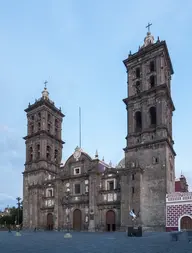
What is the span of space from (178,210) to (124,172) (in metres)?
9.85

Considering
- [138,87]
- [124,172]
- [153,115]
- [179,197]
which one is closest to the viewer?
[179,197]

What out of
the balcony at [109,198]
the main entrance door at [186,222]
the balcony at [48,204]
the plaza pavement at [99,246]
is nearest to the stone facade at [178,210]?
the main entrance door at [186,222]

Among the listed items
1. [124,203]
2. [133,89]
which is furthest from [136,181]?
[133,89]

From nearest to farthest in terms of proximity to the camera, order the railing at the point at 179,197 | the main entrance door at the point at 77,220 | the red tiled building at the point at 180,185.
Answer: the railing at the point at 179,197, the main entrance door at the point at 77,220, the red tiled building at the point at 180,185

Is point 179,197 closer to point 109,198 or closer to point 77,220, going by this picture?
point 109,198

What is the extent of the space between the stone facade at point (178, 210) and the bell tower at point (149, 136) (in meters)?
0.88

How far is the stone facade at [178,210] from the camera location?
43000 mm

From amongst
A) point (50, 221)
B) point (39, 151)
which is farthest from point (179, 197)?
point (39, 151)

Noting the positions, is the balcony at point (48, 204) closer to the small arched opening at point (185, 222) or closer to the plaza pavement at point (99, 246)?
the small arched opening at point (185, 222)

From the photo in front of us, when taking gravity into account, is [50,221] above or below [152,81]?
below

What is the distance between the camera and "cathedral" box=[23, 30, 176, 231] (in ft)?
154

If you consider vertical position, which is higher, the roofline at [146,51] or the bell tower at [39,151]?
the roofline at [146,51]

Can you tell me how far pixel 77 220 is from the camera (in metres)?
54.9

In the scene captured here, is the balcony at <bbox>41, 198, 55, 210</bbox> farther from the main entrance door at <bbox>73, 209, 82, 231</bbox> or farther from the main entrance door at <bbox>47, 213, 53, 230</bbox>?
the main entrance door at <bbox>73, 209, 82, 231</bbox>
